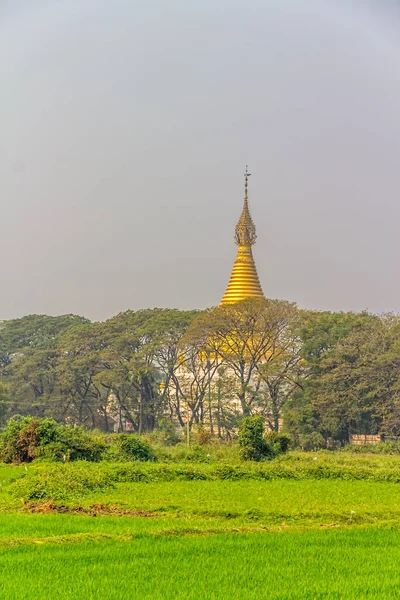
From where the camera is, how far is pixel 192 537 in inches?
595

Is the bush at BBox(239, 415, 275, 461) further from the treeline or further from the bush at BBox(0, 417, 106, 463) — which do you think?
the treeline

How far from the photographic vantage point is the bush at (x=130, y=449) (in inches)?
1261

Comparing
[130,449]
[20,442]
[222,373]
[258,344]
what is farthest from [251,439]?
[222,373]

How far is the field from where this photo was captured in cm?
1160

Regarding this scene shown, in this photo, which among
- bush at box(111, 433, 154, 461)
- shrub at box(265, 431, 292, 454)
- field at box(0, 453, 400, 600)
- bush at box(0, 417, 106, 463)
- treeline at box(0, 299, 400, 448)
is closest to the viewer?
field at box(0, 453, 400, 600)

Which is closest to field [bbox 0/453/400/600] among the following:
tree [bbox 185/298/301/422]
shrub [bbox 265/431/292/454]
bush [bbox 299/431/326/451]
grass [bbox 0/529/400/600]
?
grass [bbox 0/529/400/600]

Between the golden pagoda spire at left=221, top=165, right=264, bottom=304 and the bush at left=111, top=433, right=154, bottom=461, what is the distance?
87.8 feet

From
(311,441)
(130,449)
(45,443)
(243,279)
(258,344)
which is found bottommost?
(130,449)

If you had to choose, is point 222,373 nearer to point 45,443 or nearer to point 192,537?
point 45,443

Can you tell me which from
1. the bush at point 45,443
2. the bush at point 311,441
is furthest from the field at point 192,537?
the bush at point 311,441

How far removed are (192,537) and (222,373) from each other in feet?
114

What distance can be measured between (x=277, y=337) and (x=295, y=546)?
1334 inches

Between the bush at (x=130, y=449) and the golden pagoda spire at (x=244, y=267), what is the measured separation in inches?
1053

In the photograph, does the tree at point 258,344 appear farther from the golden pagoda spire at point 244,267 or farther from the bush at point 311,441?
the golden pagoda spire at point 244,267
